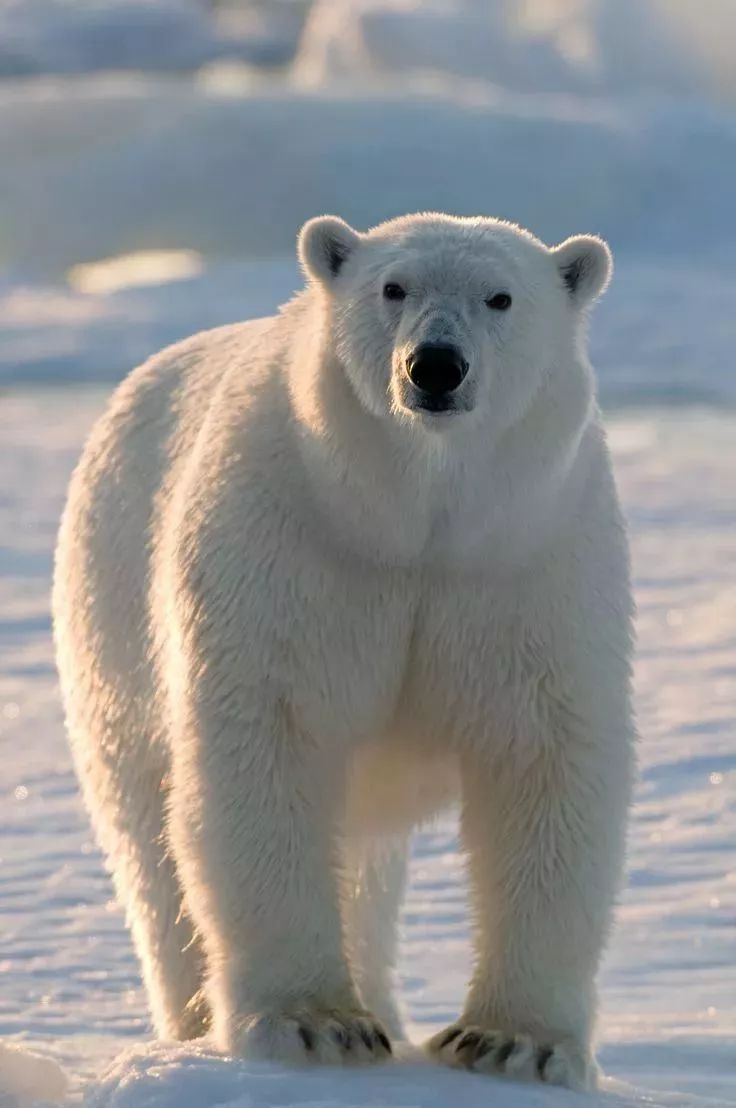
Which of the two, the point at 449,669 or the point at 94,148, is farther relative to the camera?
the point at 94,148

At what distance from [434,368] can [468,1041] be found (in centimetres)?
92

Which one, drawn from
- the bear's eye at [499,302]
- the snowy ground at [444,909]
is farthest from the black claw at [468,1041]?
the bear's eye at [499,302]

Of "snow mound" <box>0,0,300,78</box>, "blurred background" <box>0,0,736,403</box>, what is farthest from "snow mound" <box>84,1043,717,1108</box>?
"snow mound" <box>0,0,300,78</box>

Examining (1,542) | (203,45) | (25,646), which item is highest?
(203,45)

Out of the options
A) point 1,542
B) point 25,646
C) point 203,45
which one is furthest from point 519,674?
point 203,45

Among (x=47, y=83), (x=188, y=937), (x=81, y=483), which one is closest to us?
(x=188, y=937)

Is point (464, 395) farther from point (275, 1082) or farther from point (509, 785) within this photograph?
point (275, 1082)

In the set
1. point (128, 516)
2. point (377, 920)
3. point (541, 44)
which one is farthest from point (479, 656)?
point (541, 44)

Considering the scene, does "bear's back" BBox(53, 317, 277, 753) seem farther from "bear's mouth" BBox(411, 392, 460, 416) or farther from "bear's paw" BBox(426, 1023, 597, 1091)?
"bear's paw" BBox(426, 1023, 597, 1091)

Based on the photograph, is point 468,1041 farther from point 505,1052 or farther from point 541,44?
point 541,44

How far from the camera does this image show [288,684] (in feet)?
9.22

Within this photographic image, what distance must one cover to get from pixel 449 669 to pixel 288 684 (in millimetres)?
226

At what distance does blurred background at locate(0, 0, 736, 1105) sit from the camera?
374 cm

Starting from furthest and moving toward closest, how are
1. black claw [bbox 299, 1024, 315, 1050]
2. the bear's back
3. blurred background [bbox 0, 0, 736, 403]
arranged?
blurred background [bbox 0, 0, 736, 403] → the bear's back → black claw [bbox 299, 1024, 315, 1050]
